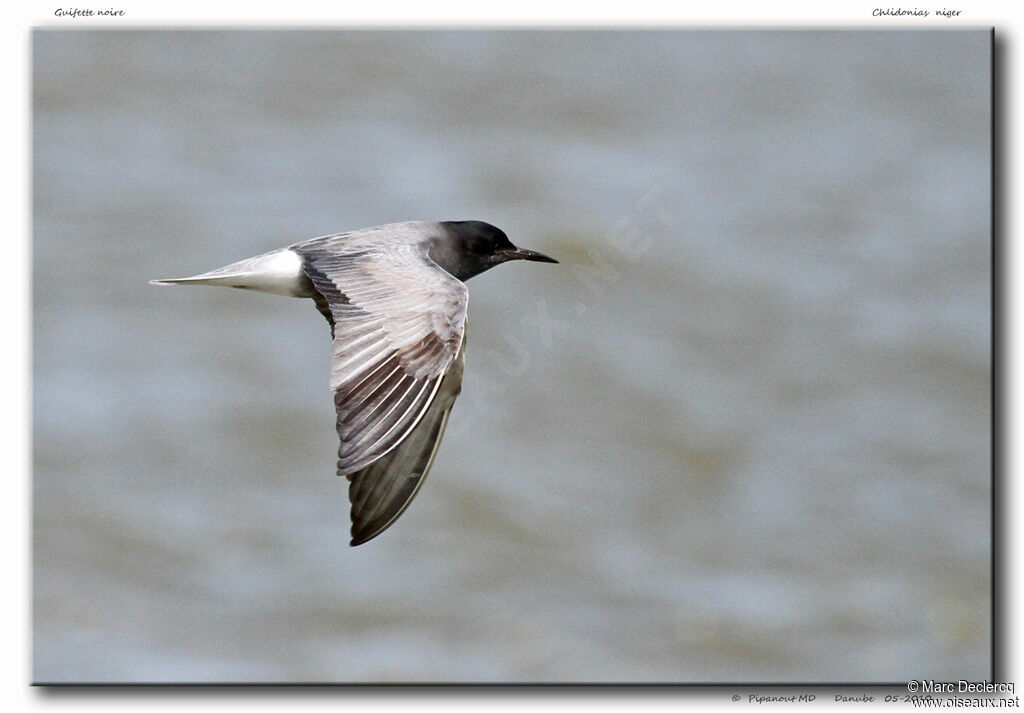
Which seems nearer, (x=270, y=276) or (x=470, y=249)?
(x=270, y=276)

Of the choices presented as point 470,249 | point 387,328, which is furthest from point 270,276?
point 470,249

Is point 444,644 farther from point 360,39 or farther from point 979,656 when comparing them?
point 360,39

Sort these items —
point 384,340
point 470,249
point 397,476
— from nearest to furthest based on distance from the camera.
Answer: point 384,340
point 397,476
point 470,249

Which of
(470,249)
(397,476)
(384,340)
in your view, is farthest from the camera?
(470,249)

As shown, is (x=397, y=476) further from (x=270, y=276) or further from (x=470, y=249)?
(x=470, y=249)

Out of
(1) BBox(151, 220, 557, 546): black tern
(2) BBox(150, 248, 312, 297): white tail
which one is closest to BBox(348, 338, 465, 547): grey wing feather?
(1) BBox(151, 220, 557, 546): black tern

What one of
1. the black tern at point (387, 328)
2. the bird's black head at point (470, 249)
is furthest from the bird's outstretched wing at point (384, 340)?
the bird's black head at point (470, 249)

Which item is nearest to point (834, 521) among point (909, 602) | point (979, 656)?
point (909, 602)
